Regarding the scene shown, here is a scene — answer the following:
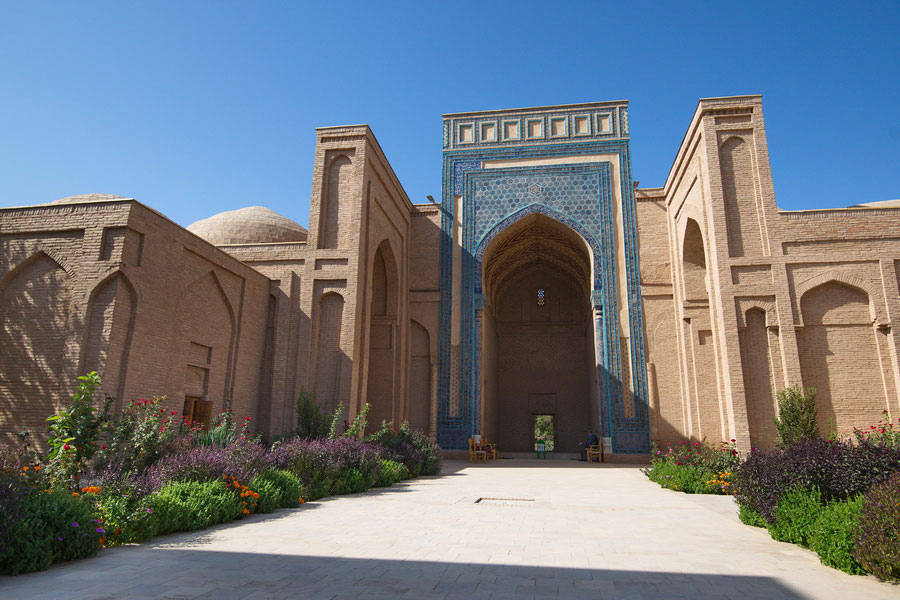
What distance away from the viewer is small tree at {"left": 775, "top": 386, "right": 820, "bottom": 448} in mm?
10758

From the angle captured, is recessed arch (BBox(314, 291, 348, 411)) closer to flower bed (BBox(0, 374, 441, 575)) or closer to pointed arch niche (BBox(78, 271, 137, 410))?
flower bed (BBox(0, 374, 441, 575))

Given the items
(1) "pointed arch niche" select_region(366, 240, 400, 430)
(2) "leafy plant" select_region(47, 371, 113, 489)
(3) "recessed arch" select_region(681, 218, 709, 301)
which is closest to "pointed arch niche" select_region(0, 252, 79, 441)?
(2) "leafy plant" select_region(47, 371, 113, 489)

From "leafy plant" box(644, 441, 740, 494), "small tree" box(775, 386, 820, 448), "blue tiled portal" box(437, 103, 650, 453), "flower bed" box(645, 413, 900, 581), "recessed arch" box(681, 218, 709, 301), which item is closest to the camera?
"flower bed" box(645, 413, 900, 581)

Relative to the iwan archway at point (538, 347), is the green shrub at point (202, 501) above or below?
below

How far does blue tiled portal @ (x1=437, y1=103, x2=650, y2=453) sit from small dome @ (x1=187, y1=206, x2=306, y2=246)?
4.47 m

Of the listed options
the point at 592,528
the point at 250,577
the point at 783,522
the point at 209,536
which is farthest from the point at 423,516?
the point at 783,522

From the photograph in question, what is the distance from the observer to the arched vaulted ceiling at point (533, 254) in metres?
17.4

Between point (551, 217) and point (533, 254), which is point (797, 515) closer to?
point (551, 217)

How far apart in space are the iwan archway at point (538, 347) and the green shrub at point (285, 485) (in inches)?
531

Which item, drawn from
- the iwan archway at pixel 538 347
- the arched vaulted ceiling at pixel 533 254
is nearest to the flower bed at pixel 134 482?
the arched vaulted ceiling at pixel 533 254

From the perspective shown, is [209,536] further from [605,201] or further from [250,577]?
[605,201]

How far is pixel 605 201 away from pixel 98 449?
13794mm

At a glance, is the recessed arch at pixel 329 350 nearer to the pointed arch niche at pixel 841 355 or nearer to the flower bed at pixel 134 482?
the flower bed at pixel 134 482

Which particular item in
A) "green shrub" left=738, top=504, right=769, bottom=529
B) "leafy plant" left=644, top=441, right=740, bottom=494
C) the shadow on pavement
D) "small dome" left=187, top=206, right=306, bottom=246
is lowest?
the shadow on pavement
